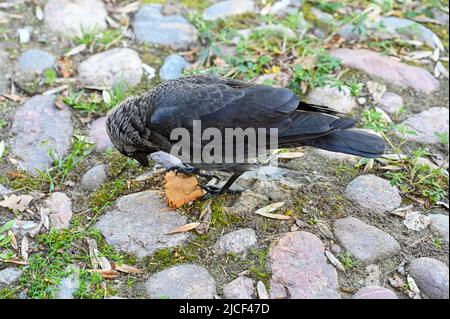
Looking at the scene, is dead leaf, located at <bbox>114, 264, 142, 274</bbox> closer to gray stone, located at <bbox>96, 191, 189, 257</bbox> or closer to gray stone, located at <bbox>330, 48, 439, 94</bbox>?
gray stone, located at <bbox>96, 191, 189, 257</bbox>

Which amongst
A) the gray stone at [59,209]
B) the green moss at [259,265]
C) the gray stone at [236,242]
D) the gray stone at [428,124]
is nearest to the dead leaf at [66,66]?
the gray stone at [59,209]

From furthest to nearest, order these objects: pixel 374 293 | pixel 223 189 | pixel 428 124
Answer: pixel 428 124 → pixel 223 189 → pixel 374 293

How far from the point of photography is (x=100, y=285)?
3783 millimetres

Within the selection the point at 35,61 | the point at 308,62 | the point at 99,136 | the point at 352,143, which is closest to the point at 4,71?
the point at 35,61

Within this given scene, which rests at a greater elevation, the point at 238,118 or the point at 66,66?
the point at 238,118

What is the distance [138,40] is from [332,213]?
10.3ft

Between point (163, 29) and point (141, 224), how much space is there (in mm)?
2919

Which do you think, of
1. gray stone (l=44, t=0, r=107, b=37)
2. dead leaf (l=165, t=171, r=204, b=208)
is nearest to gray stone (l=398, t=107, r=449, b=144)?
dead leaf (l=165, t=171, r=204, b=208)

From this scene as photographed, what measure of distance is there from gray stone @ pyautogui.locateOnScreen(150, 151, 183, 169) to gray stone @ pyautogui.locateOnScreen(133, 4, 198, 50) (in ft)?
5.33

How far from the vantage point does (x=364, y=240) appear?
417 centimetres

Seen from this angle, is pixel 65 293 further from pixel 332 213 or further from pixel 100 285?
pixel 332 213

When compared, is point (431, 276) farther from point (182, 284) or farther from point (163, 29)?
point (163, 29)
